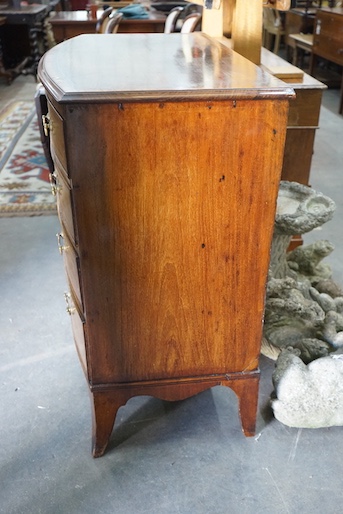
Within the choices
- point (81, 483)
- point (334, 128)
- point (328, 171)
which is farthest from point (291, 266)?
point (334, 128)

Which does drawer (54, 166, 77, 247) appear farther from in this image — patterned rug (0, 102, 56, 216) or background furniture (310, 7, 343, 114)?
background furniture (310, 7, 343, 114)

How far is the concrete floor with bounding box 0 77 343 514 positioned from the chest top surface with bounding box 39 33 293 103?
0.96 meters

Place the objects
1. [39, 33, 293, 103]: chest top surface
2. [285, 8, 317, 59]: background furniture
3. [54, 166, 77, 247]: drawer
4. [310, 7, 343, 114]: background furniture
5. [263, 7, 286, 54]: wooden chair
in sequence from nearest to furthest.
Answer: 1. [39, 33, 293, 103]: chest top surface
2. [54, 166, 77, 247]: drawer
3. [310, 7, 343, 114]: background furniture
4. [285, 8, 317, 59]: background furniture
5. [263, 7, 286, 54]: wooden chair

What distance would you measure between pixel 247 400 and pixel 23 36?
6.63m

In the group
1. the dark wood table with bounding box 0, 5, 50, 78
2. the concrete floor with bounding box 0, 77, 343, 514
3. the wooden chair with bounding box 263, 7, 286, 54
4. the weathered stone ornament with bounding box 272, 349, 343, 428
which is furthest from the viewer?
the wooden chair with bounding box 263, 7, 286, 54

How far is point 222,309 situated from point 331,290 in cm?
89

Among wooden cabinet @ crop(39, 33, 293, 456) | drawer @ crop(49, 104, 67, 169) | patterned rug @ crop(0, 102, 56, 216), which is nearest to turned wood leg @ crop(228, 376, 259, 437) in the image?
wooden cabinet @ crop(39, 33, 293, 456)

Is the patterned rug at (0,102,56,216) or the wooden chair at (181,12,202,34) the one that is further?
the patterned rug at (0,102,56,216)

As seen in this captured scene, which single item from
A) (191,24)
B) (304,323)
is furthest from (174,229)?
(191,24)

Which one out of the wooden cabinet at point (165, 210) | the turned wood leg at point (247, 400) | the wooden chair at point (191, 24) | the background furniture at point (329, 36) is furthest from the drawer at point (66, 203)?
the background furniture at point (329, 36)

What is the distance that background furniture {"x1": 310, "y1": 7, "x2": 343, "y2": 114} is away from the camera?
4680 mm

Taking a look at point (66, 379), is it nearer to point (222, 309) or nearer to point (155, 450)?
point (155, 450)

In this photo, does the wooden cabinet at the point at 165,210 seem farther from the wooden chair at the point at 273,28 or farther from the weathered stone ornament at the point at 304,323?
the wooden chair at the point at 273,28

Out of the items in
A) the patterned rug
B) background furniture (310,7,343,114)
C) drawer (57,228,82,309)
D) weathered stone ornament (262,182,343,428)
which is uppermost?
drawer (57,228,82,309)
